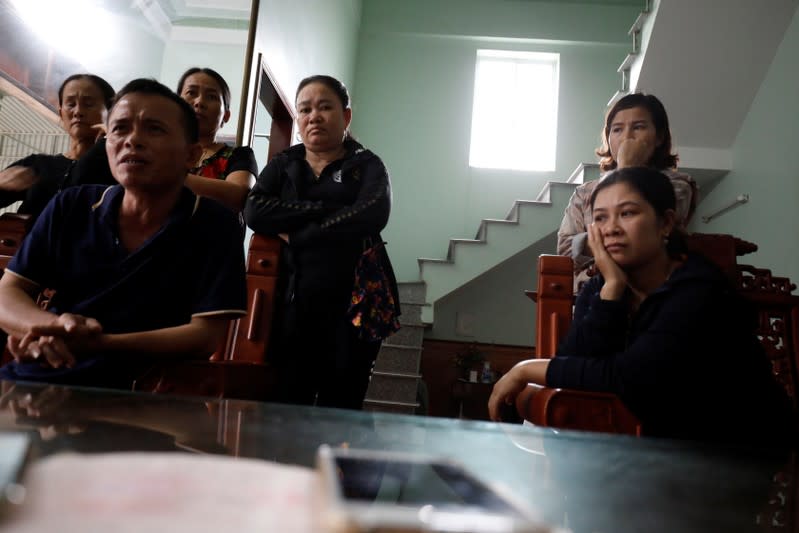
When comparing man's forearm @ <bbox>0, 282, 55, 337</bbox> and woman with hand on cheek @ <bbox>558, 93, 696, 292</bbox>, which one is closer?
man's forearm @ <bbox>0, 282, 55, 337</bbox>

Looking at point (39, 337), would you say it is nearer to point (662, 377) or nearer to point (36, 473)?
point (36, 473)

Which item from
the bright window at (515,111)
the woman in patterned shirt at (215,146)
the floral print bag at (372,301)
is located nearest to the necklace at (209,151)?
the woman in patterned shirt at (215,146)

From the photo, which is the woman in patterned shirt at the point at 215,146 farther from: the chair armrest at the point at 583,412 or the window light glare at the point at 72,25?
the chair armrest at the point at 583,412

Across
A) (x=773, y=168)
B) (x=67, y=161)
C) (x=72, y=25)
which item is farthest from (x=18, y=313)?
(x=773, y=168)

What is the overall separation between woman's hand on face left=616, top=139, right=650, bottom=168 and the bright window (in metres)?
4.91

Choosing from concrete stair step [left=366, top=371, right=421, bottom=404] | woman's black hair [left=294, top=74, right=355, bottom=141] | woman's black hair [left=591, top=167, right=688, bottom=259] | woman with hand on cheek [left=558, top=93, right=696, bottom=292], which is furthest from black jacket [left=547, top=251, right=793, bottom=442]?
concrete stair step [left=366, top=371, right=421, bottom=404]

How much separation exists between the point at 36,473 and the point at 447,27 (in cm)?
716

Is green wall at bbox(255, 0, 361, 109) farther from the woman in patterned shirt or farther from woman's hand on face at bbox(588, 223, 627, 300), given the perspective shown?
woman's hand on face at bbox(588, 223, 627, 300)

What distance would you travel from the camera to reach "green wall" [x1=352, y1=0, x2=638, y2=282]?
21.4 feet

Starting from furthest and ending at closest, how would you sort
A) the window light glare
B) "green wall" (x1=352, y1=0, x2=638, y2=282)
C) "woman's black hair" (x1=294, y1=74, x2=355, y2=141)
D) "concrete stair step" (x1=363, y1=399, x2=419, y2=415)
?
"green wall" (x1=352, y1=0, x2=638, y2=282), "concrete stair step" (x1=363, y1=399, x2=419, y2=415), the window light glare, "woman's black hair" (x1=294, y1=74, x2=355, y2=141)

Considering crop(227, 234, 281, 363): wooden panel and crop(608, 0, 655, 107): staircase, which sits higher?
crop(608, 0, 655, 107): staircase

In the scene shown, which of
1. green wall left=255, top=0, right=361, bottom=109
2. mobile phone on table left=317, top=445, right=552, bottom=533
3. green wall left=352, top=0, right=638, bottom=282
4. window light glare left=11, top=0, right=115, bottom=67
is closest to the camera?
mobile phone on table left=317, top=445, right=552, bottom=533

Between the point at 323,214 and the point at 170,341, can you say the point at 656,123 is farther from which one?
the point at 170,341

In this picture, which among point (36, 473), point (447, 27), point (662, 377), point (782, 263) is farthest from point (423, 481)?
point (447, 27)
